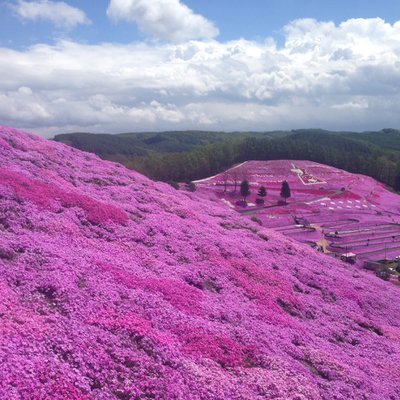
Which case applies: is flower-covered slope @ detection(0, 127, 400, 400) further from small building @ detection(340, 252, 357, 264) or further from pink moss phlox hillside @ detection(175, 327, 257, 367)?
small building @ detection(340, 252, 357, 264)

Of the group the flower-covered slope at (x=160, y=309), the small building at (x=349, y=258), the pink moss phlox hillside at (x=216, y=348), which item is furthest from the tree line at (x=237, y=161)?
the pink moss phlox hillside at (x=216, y=348)

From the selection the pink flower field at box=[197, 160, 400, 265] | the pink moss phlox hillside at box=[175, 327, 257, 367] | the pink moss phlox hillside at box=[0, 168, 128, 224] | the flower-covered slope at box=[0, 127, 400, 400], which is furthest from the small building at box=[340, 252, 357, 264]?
the pink moss phlox hillside at box=[175, 327, 257, 367]

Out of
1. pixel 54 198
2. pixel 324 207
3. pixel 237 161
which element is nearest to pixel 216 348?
pixel 54 198

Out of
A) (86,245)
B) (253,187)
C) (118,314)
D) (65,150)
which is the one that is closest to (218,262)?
(86,245)

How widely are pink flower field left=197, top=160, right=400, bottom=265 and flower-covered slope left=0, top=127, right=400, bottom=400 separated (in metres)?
41.8

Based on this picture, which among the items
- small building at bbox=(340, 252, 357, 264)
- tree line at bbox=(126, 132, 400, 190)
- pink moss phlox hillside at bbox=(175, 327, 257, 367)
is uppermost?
tree line at bbox=(126, 132, 400, 190)

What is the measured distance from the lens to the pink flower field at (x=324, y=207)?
7656 centimetres

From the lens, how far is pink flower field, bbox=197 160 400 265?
7656 centimetres

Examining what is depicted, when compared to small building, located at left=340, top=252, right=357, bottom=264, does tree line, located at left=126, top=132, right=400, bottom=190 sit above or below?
above

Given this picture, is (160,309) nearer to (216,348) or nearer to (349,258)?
(216,348)

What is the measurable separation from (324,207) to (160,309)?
A: 98.8 meters

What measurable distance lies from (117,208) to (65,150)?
17.3m

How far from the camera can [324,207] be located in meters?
108

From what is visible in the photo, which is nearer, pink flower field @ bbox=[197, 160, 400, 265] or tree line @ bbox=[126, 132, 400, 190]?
pink flower field @ bbox=[197, 160, 400, 265]
